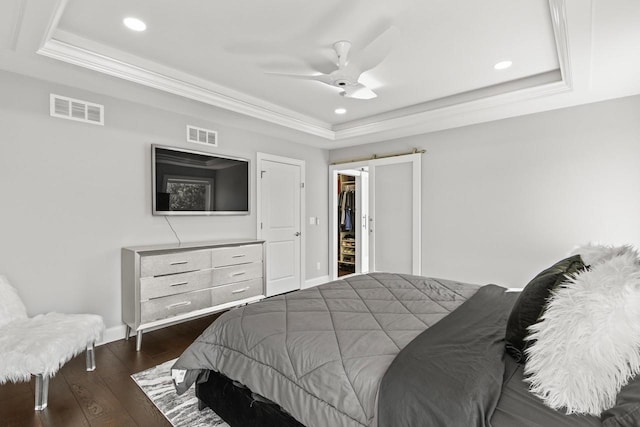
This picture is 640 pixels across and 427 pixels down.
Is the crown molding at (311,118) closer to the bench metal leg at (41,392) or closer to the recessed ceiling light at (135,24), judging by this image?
the recessed ceiling light at (135,24)

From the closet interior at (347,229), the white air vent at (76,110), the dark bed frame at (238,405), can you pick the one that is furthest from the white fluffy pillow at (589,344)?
the closet interior at (347,229)

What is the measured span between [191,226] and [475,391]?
3.43 m

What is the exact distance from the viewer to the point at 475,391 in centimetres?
107

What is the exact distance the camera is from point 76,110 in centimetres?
298

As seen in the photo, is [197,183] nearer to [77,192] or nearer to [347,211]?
[77,192]

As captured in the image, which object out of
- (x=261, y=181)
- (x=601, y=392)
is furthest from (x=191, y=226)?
(x=601, y=392)

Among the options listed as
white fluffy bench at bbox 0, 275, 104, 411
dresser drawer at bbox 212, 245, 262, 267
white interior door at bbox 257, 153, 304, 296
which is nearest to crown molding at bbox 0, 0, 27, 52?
white fluffy bench at bbox 0, 275, 104, 411

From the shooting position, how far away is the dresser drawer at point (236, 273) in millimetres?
3545

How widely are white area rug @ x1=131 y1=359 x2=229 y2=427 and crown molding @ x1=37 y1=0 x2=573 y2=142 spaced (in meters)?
2.41

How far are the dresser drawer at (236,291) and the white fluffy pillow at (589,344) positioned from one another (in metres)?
3.01

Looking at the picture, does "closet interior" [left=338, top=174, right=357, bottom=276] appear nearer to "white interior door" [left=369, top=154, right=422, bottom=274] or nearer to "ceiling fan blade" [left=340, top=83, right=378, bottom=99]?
"white interior door" [left=369, top=154, right=422, bottom=274]

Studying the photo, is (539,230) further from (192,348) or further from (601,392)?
(192,348)

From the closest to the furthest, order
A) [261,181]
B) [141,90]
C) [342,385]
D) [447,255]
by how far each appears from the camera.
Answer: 1. [342,385]
2. [141,90]
3. [447,255]
4. [261,181]

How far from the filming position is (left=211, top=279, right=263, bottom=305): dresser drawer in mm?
3529
